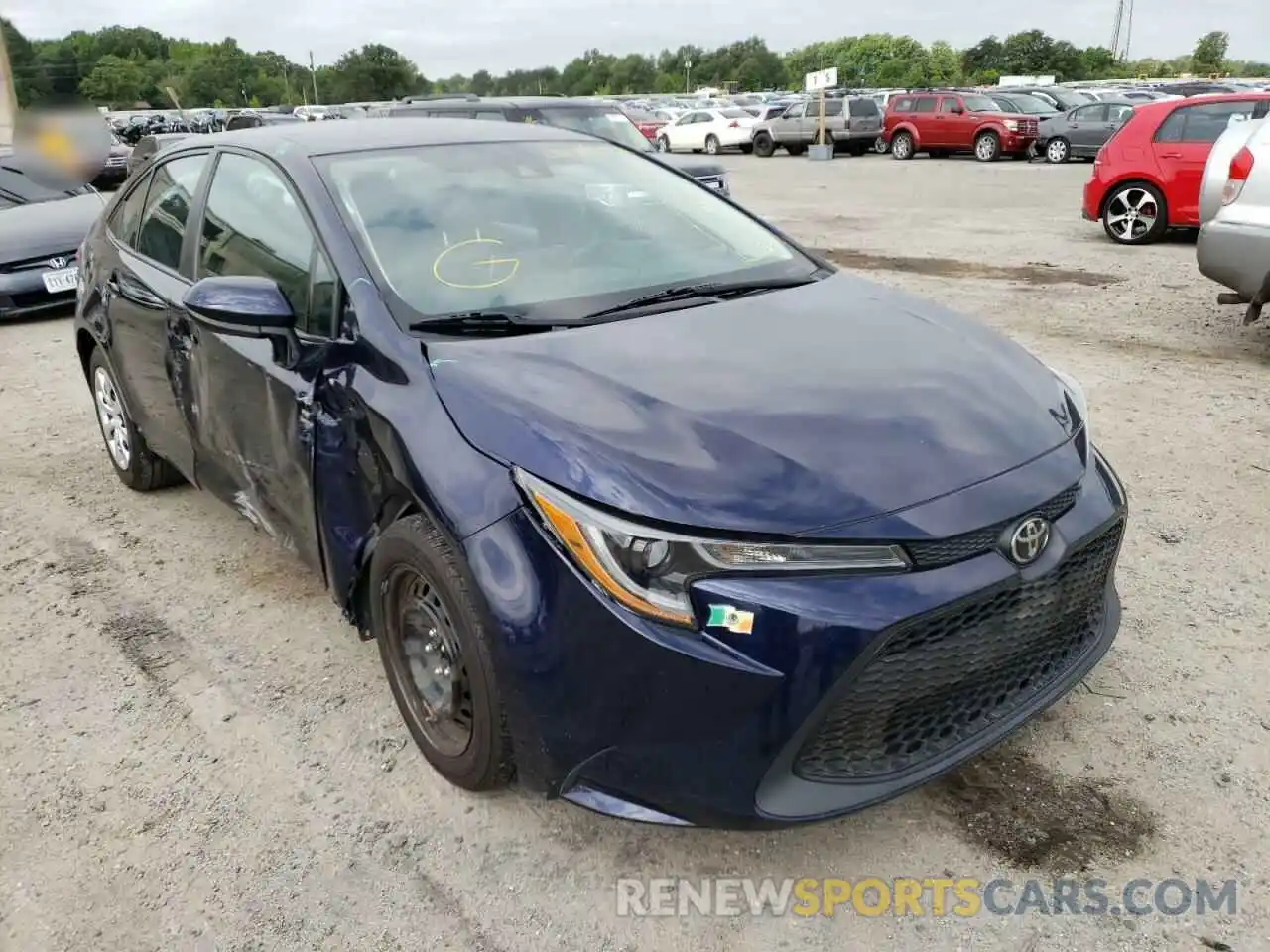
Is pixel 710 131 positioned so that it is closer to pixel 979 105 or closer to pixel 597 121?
pixel 979 105

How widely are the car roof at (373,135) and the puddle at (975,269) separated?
6.40 meters

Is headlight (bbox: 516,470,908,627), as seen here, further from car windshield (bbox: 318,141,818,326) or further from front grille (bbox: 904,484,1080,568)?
car windshield (bbox: 318,141,818,326)

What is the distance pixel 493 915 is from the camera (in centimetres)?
226

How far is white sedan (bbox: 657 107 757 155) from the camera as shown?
29734mm

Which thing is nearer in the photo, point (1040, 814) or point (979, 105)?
point (1040, 814)

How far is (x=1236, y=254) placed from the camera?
5973 millimetres

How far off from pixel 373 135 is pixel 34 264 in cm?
665

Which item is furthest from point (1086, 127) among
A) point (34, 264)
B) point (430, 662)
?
point (430, 662)

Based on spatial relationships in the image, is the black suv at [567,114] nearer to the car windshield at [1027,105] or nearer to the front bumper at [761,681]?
the front bumper at [761,681]

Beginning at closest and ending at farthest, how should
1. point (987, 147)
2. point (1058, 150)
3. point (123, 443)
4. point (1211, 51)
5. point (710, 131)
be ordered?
point (123, 443)
point (1058, 150)
point (987, 147)
point (710, 131)
point (1211, 51)

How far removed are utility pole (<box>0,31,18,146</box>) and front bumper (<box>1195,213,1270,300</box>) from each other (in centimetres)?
1039

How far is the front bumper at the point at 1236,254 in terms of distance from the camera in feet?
19.1

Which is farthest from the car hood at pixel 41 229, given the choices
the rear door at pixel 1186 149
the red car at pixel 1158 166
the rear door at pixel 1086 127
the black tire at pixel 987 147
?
the black tire at pixel 987 147

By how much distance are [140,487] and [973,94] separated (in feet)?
79.3
